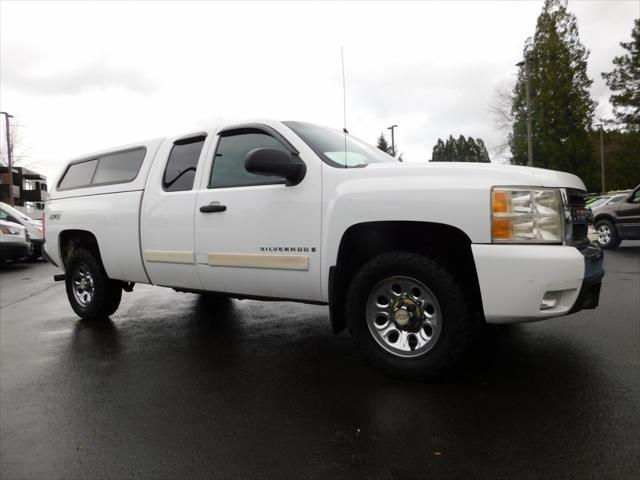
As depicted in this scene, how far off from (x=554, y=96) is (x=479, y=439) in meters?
39.1

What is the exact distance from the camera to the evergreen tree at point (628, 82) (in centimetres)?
3762

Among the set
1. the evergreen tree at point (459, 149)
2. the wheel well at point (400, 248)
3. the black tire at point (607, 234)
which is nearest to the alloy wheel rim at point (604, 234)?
the black tire at point (607, 234)

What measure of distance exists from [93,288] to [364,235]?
11.4 feet

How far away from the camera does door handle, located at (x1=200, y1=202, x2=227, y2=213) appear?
397 centimetres

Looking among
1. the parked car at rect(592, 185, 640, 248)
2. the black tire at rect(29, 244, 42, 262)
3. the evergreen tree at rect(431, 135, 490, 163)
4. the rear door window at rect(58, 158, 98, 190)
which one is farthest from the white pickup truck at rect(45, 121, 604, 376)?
the evergreen tree at rect(431, 135, 490, 163)

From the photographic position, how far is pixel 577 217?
3.32 meters

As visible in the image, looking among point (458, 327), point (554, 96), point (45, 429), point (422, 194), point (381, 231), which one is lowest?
point (45, 429)

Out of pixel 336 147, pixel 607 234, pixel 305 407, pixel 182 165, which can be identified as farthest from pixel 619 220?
pixel 305 407

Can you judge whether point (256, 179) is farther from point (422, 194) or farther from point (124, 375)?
point (124, 375)

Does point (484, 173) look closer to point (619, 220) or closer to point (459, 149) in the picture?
point (619, 220)

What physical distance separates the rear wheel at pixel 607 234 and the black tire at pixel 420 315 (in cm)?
1189

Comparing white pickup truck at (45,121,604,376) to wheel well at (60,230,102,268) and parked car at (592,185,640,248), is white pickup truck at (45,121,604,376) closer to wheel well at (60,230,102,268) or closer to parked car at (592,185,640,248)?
wheel well at (60,230,102,268)

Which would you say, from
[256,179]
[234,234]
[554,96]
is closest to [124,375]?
[234,234]

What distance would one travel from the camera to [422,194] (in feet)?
10.3
